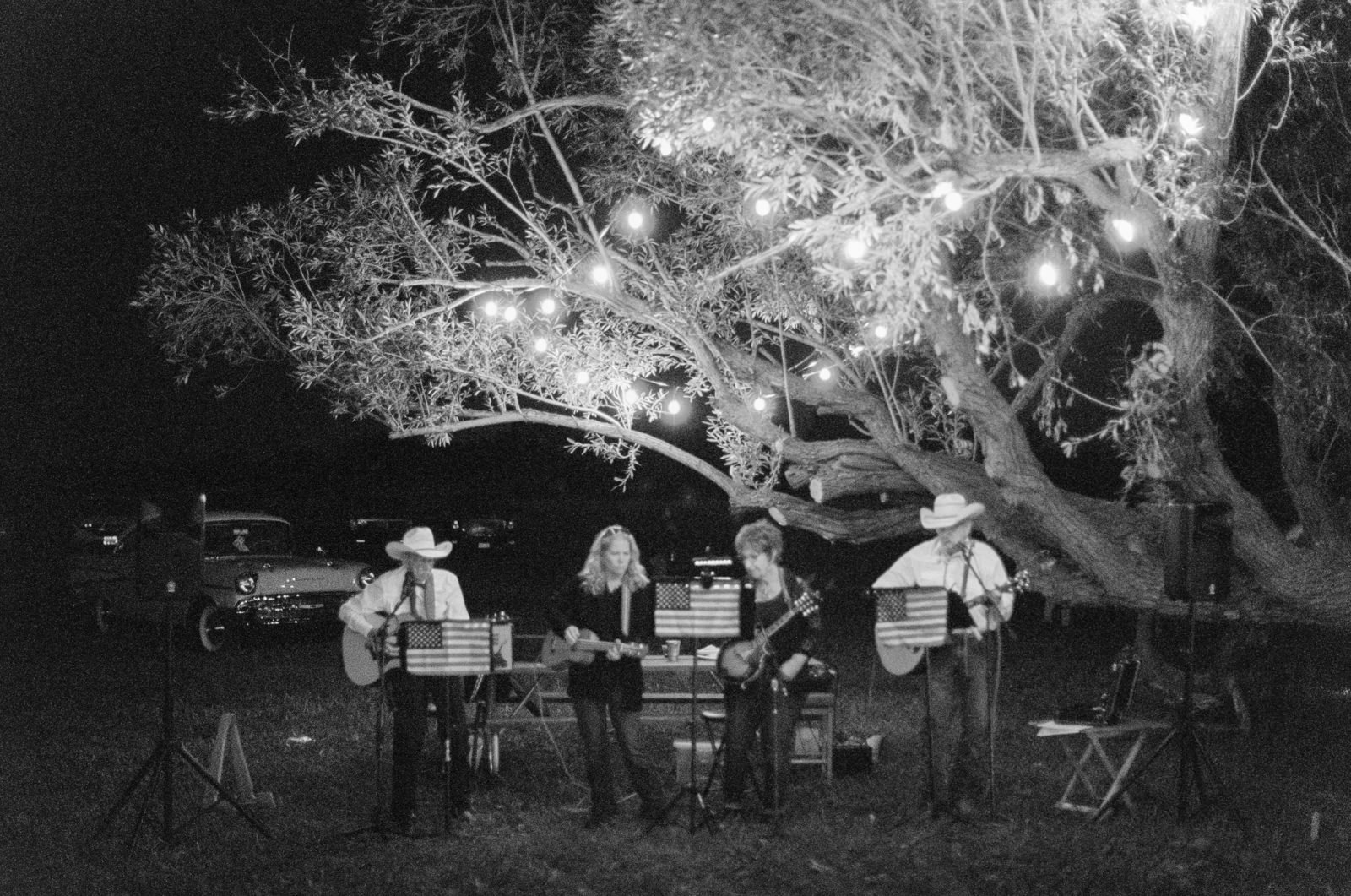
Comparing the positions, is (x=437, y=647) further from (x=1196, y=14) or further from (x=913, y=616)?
(x=1196, y=14)

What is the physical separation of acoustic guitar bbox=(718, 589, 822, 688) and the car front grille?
9321mm

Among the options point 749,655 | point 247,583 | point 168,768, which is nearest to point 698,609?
point 749,655

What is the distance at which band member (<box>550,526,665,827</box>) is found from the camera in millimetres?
7965

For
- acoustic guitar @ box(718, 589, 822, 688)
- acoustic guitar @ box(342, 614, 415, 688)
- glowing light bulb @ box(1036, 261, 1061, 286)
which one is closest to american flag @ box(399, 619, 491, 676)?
acoustic guitar @ box(342, 614, 415, 688)

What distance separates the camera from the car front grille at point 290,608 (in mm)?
16297

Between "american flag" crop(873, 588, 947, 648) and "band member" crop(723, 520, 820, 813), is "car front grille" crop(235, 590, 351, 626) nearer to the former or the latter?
"band member" crop(723, 520, 820, 813)

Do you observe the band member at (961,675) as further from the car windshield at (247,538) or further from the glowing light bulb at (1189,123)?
the car windshield at (247,538)

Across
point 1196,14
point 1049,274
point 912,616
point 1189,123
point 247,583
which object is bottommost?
point 247,583

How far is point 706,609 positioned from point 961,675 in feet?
5.01

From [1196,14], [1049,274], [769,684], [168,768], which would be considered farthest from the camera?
[1049,274]

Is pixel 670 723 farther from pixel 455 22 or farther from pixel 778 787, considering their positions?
pixel 455 22

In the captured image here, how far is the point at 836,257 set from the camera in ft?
26.7

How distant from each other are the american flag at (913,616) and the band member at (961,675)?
233 mm

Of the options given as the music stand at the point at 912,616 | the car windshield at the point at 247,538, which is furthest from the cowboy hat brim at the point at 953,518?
the car windshield at the point at 247,538
